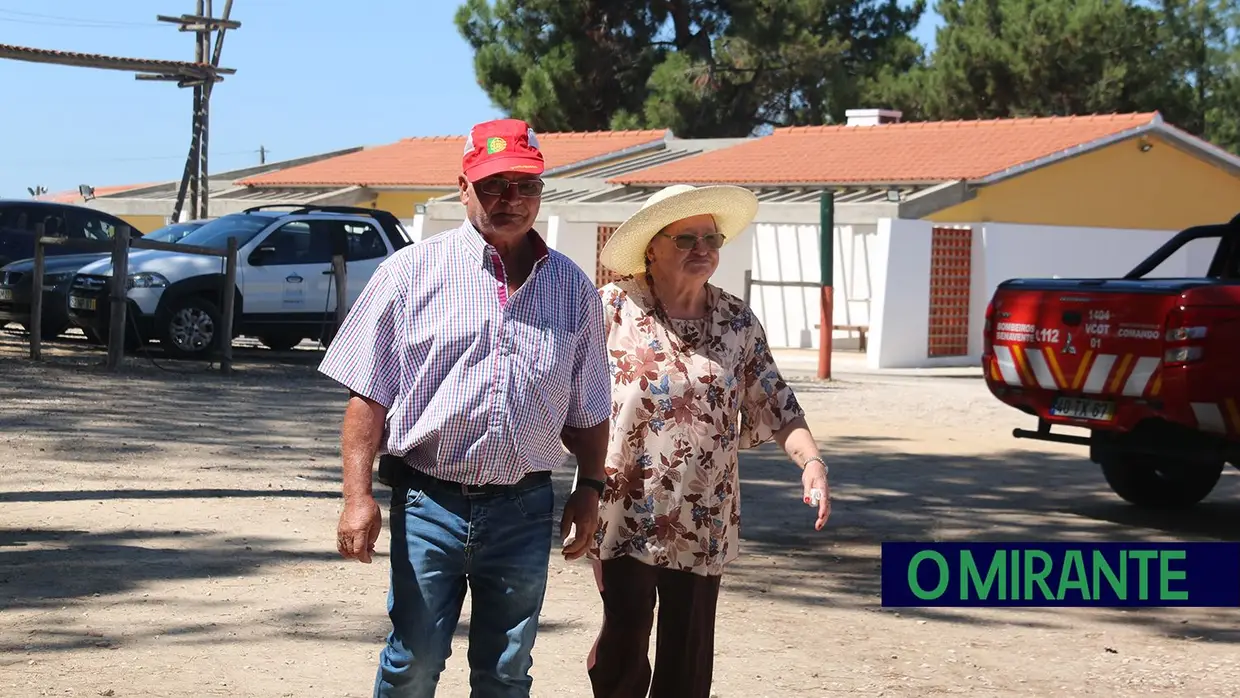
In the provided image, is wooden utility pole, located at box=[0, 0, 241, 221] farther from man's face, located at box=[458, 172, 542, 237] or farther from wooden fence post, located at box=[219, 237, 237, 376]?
man's face, located at box=[458, 172, 542, 237]

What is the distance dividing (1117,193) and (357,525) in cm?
2686

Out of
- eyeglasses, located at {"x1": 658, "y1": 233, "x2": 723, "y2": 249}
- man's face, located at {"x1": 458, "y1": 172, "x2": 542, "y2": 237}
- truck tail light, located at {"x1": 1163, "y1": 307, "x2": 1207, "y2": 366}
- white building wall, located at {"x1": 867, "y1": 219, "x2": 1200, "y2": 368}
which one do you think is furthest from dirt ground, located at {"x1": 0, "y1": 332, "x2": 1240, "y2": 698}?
white building wall, located at {"x1": 867, "y1": 219, "x2": 1200, "y2": 368}

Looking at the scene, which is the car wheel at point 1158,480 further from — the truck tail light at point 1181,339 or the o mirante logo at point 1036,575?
the o mirante logo at point 1036,575

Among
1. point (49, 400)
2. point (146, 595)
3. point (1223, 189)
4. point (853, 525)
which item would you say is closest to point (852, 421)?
point (853, 525)

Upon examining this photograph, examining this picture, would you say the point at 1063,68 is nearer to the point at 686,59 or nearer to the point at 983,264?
the point at 686,59

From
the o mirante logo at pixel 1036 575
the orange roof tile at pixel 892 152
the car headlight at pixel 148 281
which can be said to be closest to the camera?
the o mirante logo at pixel 1036 575

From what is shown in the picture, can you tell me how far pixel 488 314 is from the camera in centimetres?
398

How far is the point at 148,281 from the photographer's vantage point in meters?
17.1

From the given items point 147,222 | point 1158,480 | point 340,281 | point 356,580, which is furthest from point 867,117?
point 356,580

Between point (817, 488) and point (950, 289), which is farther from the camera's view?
point (950, 289)

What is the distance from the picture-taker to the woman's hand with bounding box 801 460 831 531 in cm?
468

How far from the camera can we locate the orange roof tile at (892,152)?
28.0 metres

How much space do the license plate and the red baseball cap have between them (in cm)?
616

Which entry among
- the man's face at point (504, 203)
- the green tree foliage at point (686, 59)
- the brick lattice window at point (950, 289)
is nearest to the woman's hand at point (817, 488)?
the man's face at point (504, 203)
